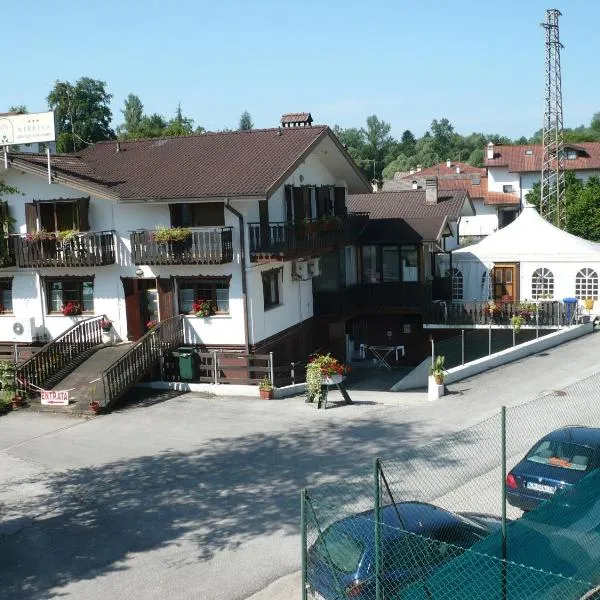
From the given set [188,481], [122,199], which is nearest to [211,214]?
[122,199]

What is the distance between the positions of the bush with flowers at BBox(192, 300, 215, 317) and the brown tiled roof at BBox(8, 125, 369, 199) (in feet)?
10.7

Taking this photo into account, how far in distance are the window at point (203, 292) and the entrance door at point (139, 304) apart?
0.95 m

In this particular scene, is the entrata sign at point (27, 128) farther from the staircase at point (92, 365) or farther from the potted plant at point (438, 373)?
the potted plant at point (438, 373)

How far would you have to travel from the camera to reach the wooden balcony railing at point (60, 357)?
846 inches

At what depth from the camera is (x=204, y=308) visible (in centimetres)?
2330

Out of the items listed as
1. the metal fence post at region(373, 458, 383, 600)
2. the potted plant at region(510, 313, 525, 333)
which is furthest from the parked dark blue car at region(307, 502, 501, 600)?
→ the potted plant at region(510, 313, 525, 333)

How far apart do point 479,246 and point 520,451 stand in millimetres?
18587

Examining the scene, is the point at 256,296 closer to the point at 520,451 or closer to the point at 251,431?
the point at 251,431

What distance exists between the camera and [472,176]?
73.9 m

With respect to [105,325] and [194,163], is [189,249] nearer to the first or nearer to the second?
[105,325]

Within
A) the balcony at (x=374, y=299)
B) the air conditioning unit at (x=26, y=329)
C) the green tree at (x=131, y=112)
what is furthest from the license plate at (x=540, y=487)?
the green tree at (x=131, y=112)

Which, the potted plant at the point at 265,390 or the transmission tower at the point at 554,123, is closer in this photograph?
the potted plant at the point at 265,390

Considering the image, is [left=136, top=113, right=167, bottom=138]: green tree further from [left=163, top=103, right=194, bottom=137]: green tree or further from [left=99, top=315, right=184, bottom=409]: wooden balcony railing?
[left=99, top=315, right=184, bottom=409]: wooden balcony railing

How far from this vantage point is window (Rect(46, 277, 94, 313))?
24.8 meters
